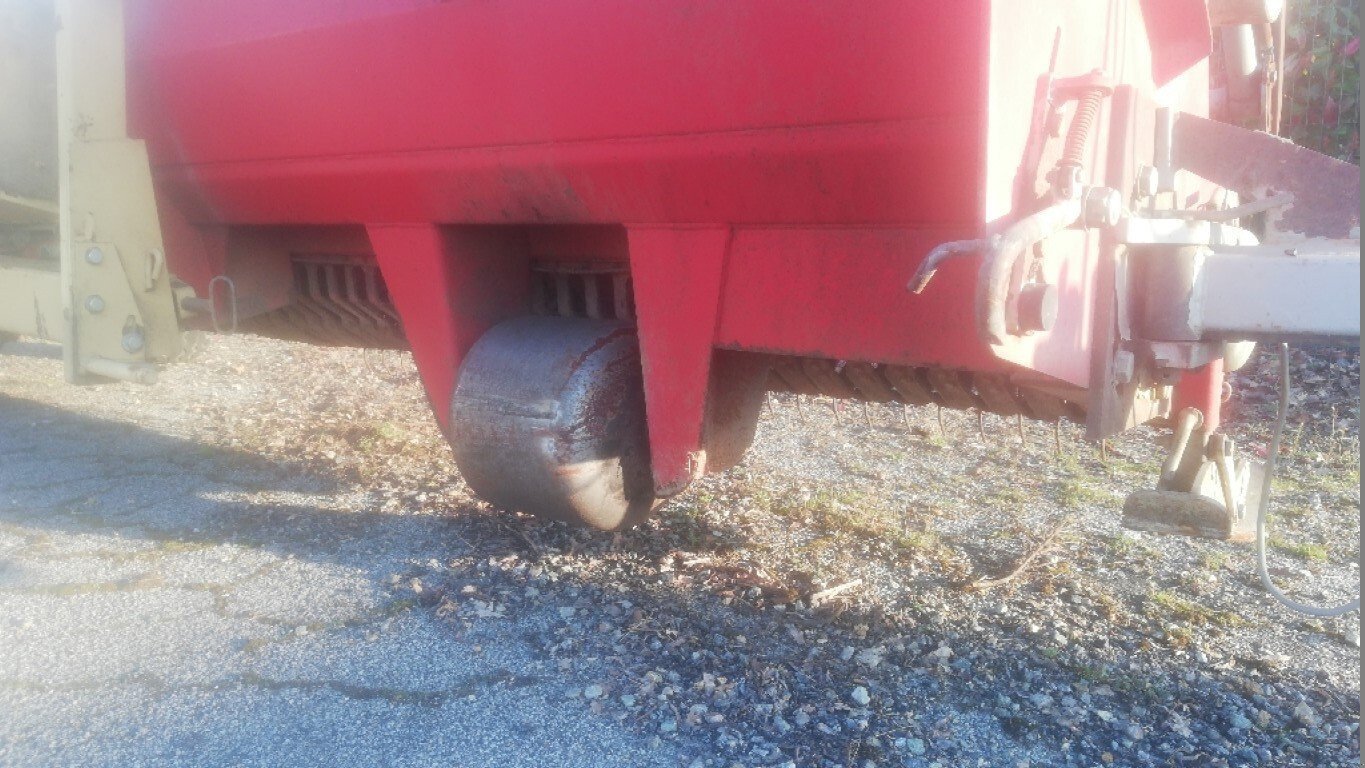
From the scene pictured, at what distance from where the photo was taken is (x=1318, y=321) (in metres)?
1.60

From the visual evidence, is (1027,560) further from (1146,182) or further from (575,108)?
(575,108)

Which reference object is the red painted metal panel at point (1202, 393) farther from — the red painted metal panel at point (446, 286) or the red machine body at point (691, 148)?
the red painted metal panel at point (446, 286)

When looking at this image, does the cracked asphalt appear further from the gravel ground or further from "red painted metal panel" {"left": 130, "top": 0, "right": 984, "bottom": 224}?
"red painted metal panel" {"left": 130, "top": 0, "right": 984, "bottom": 224}

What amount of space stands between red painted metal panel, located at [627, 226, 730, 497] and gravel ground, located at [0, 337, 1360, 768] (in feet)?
1.37

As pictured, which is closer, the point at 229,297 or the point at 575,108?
the point at 575,108

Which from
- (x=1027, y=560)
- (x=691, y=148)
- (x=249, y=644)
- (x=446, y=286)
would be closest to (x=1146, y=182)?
(x=691, y=148)

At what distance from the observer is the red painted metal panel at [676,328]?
2012 millimetres

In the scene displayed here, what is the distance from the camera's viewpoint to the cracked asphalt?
1.79 meters

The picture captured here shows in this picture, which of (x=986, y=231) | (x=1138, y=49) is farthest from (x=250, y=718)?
(x=1138, y=49)

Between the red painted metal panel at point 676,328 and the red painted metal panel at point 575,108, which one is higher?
the red painted metal panel at point 575,108


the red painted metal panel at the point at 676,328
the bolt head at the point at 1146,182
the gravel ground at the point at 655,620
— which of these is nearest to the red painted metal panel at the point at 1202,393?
the gravel ground at the point at 655,620

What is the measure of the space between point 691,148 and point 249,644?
4.63 feet

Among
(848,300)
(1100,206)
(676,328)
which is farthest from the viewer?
(676,328)

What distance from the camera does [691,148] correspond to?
1.87 m
